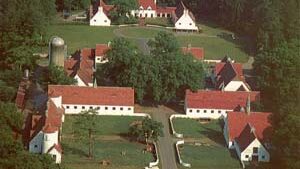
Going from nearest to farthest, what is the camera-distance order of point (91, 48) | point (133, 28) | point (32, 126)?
point (32, 126) < point (91, 48) < point (133, 28)

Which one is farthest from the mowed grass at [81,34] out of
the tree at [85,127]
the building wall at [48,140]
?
the building wall at [48,140]

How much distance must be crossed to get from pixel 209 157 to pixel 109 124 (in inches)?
267

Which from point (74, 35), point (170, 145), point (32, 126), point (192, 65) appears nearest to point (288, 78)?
point (192, 65)

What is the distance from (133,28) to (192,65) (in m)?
21.6

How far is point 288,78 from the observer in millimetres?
44562

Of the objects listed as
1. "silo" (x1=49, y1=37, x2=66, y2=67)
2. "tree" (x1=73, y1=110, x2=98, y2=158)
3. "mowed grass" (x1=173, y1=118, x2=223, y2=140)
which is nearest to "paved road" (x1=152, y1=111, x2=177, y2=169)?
"mowed grass" (x1=173, y1=118, x2=223, y2=140)

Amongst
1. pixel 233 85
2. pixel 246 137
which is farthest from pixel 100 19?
pixel 246 137

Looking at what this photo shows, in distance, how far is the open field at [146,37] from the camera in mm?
59812

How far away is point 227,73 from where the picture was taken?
49.1 m

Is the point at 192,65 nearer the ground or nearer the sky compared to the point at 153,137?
nearer the sky

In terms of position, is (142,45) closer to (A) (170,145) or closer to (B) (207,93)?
(B) (207,93)

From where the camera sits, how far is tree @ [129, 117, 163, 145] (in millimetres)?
39375

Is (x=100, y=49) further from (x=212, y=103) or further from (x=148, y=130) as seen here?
(x=148, y=130)

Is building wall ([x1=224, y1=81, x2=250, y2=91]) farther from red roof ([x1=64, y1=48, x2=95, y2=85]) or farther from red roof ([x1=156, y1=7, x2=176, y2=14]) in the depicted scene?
red roof ([x1=156, y1=7, x2=176, y2=14])
